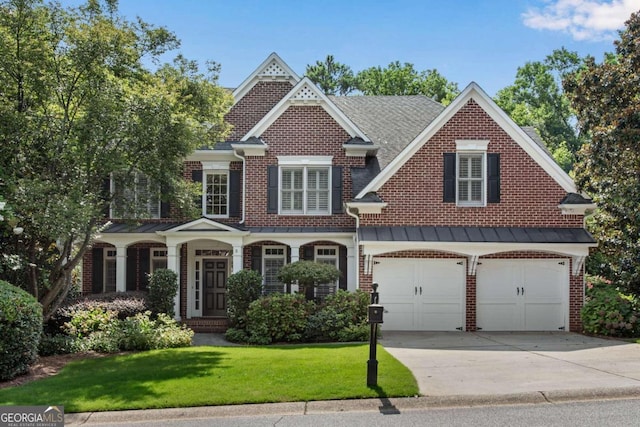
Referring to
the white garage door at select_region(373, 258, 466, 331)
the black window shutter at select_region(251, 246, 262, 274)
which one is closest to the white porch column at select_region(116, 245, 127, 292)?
the black window shutter at select_region(251, 246, 262, 274)

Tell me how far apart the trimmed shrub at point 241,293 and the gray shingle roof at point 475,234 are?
3517mm

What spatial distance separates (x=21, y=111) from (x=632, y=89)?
1662 cm

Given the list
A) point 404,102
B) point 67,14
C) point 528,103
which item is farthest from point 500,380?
point 528,103

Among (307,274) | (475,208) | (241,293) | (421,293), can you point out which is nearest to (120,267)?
(241,293)

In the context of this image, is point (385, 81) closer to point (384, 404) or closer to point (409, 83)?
Result: point (409, 83)

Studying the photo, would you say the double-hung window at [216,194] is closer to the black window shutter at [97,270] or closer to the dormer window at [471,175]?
the black window shutter at [97,270]

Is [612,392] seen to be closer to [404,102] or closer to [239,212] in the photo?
[239,212]

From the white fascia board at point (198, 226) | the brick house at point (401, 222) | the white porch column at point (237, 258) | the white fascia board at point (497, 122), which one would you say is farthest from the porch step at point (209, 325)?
the white fascia board at point (497, 122)

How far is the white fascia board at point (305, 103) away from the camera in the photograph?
1923 cm

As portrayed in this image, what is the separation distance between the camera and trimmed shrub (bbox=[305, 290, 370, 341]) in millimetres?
15156

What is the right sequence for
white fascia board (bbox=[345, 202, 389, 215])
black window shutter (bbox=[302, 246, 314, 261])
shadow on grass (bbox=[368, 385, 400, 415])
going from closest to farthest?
shadow on grass (bbox=[368, 385, 400, 415]) → white fascia board (bbox=[345, 202, 389, 215]) → black window shutter (bbox=[302, 246, 314, 261])

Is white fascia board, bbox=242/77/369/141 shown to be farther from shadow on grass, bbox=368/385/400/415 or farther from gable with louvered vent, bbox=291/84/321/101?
shadow on grass, bbox=368/385/400/415

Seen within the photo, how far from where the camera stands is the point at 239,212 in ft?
65.4

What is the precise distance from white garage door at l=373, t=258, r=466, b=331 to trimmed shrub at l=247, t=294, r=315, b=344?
2.60m
